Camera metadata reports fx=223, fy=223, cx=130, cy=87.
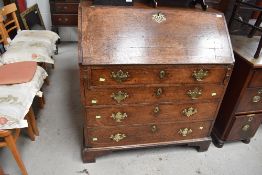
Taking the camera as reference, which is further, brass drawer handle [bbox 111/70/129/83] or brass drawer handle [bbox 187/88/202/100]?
brass drawer handle [bbox 187/88/202/100]

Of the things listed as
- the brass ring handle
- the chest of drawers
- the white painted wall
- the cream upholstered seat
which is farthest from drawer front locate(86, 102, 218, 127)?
the white painted wall

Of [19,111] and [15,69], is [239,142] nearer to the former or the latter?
[19,111]

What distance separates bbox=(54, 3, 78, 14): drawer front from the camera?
320cm

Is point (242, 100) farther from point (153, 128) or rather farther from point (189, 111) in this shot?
point (153, 128)

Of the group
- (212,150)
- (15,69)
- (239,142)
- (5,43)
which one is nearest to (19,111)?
(15,69)

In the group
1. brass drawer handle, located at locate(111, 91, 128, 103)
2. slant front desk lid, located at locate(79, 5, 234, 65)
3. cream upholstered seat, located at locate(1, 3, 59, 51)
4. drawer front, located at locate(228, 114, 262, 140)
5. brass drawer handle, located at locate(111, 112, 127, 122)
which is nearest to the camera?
slant front desk lid, located at locate(79, 5, 234, 65)

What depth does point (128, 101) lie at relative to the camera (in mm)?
1464

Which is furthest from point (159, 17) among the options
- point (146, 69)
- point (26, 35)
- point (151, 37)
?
point (26, 35)

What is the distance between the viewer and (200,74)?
4.67 ft

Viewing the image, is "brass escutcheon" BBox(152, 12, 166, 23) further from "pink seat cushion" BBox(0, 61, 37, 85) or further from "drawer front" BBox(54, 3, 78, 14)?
"drawer front" BBox(54, 3, 78, 14)

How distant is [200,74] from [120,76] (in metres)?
0.51

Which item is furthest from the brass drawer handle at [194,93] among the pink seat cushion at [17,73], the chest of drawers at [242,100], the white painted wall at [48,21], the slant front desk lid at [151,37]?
the white painted wall at [48,21]

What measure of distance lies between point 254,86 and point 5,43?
2290mm

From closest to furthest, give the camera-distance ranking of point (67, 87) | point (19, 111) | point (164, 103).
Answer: point (19, 111) → point (164, 103) → point (67, 87)
